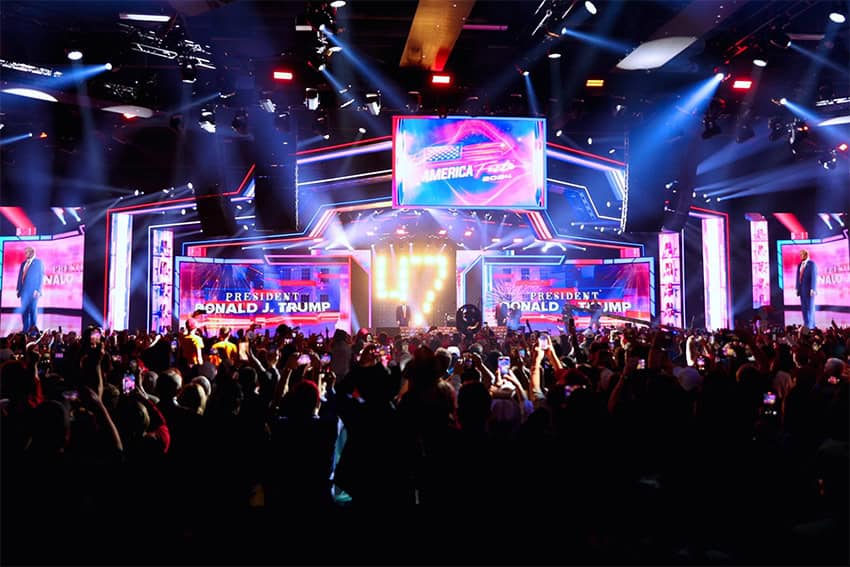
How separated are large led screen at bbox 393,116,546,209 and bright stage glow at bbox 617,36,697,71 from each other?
63.6 inches

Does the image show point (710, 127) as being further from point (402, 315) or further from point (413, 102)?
point (402, 315)

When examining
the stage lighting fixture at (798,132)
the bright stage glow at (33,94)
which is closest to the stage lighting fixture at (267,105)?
the bright stage glow at (33,94)

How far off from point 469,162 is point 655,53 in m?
3.22

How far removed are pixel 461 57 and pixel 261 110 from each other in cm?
341

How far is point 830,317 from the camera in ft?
50.4

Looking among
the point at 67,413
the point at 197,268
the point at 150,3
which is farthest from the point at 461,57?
the point at 197,268

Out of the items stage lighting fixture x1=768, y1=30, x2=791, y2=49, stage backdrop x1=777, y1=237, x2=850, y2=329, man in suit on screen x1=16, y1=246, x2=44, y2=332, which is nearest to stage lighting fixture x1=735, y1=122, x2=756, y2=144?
stage lighting fixture x1=768, y1=30, x2=791, y2=49

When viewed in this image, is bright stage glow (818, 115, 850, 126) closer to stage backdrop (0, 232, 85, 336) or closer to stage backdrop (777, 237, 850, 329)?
stage backdrop (777, 237, 850, 329)

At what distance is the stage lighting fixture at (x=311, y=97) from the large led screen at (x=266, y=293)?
34.5 ft

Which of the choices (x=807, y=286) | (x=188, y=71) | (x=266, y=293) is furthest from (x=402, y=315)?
(x=188, y=71)

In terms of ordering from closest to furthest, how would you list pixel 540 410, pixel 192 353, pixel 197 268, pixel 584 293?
pixel 540 410 → pixel 192 353 → pixel 197 268 → pixel 584 293

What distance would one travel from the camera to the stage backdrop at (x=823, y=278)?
14984 mm

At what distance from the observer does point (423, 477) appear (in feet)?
11.2

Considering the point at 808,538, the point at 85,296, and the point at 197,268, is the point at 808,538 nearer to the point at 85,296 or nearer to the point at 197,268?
Result: the point at 85,296
